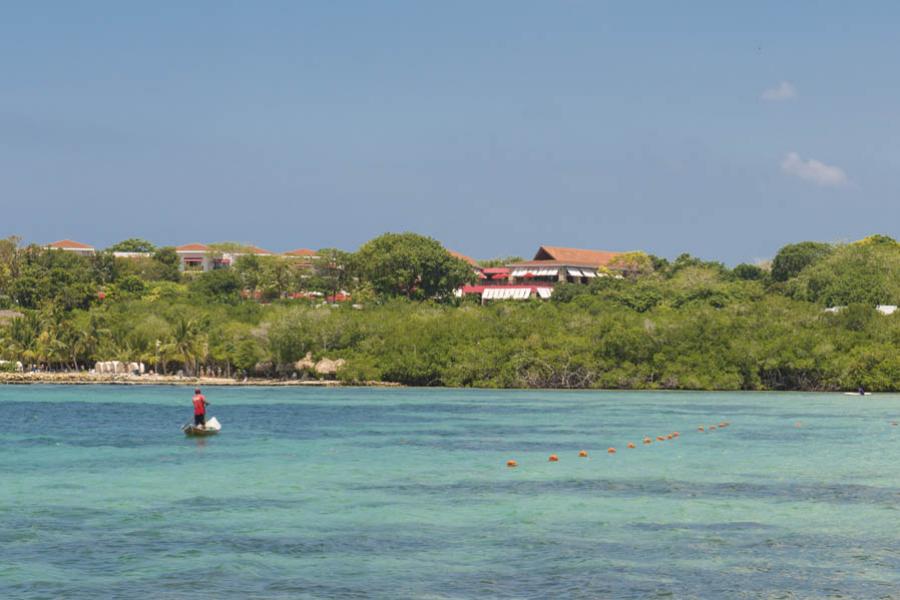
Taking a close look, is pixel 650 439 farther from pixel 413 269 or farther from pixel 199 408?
pixel 413 269

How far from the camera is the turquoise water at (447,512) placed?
74.4 ft

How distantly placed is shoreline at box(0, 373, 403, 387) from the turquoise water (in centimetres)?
5348

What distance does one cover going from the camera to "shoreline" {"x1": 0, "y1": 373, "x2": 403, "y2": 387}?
383ft

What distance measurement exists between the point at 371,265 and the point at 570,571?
12895 cm

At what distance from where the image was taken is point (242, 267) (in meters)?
188

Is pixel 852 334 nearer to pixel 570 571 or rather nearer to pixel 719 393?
pixel 719 393

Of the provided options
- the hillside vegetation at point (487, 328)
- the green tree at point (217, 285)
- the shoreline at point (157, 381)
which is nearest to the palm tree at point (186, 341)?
the hillside vegetation at point (487, 328)

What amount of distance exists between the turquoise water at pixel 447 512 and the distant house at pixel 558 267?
11962 cm

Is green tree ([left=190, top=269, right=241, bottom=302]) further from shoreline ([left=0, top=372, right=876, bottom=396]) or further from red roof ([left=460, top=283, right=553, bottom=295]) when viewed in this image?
shoreline ([left=0, top=372, right=876, bottom=396])

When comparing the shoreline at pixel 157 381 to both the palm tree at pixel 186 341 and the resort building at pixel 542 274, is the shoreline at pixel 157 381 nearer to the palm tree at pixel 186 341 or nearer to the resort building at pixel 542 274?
the palm tree at pixel 186 341

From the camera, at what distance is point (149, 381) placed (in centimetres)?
11850

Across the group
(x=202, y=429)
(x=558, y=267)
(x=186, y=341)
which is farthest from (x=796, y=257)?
(x=202, y=429)

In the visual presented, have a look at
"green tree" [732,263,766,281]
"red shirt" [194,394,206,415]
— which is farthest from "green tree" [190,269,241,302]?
"red shirt" [194,394,206,415]

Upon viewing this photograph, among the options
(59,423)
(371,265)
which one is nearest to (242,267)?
(371,265)
